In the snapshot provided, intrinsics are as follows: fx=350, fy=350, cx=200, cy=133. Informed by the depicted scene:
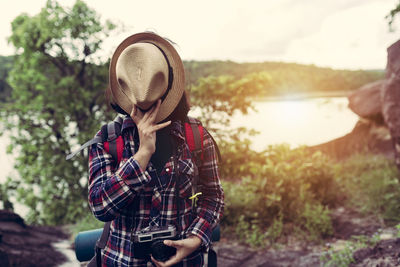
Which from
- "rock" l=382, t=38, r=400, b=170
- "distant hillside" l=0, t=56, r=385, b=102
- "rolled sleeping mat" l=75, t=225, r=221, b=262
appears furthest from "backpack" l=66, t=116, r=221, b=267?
"distant hillside" l=0, t=56, r=385, b=102

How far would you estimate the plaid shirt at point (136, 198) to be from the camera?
144 centimetres

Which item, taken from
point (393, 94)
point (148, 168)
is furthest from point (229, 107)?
point (148, 168)

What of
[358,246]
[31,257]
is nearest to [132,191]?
[358,246]

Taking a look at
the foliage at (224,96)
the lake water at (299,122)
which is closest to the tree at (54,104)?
the lake water at (299,122)

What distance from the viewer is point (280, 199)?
5.08 metres

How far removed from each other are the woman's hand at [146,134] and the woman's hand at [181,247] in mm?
369

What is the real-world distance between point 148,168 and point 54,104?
5.07m

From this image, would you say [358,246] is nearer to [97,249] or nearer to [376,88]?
[97,249]

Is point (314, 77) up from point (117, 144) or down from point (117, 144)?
up

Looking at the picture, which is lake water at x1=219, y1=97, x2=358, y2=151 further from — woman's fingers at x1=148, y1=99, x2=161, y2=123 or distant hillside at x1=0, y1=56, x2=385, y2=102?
woman's fingers at x1=148, y1=99, x2=161, y2=123

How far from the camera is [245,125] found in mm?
5926

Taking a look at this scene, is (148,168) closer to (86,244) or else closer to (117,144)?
(117,144)

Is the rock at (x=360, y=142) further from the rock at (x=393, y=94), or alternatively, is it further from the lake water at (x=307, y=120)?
the rock at (x=393, y=94)

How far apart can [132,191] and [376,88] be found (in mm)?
9224
